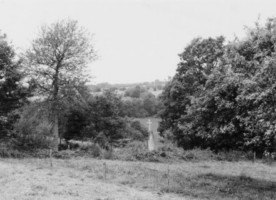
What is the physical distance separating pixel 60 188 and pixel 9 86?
62.4 feet

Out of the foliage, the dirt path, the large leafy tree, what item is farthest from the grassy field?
the large leafy tree

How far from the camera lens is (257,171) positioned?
26.8m

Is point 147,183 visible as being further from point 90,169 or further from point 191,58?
point 191,58

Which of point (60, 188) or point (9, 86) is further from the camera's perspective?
point (9, 86)

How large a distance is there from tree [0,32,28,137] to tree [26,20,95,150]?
4.01m

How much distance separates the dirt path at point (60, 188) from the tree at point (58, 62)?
728 inches

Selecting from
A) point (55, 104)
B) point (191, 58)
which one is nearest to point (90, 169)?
point (55, 104)

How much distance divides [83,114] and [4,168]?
1449 inches

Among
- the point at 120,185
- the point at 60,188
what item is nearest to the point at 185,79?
the point at 120,185

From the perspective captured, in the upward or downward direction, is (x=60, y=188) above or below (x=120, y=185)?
above

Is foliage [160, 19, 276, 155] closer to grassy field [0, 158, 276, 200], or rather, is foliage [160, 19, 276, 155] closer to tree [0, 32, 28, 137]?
grassy field [0, 158, 276, 200]

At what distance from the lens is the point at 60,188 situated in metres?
15.0

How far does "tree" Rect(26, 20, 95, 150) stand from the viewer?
3656 cm

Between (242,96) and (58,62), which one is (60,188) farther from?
(58,62)
